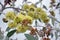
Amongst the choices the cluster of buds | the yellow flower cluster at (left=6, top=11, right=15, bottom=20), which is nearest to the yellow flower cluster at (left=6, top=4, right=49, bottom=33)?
the yellow flower cluster at (left=6, top=11, right=15, bottom=20)

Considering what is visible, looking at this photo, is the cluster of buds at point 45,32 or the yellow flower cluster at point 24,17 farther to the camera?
the cluster of buds at point 45,32

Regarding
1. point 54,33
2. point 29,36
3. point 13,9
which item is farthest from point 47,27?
point 13,9

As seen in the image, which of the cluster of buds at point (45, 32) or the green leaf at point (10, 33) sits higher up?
the cluster of buds at point (45, 32)

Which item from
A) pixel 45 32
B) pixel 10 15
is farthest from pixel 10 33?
pixel 45 32

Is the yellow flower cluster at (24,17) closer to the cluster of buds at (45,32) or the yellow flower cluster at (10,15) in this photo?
the yellow flower cluster at (10,15)

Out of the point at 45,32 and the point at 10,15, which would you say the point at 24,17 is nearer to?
the point at 10,15

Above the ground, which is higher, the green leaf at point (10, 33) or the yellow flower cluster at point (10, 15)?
the yellow flower cluster at point (10, 15)

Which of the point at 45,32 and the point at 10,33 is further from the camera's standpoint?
the point at 45,32

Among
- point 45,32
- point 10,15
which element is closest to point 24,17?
point 10,15

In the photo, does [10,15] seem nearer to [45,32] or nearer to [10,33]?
[10,33]

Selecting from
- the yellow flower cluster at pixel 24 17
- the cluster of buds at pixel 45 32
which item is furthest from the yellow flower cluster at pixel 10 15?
the cluster of buds at pixel 45 32

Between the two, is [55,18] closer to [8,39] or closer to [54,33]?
[54,33]

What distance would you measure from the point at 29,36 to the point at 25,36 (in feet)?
0.10

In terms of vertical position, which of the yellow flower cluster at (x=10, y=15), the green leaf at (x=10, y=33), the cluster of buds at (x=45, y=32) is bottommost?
the green leaf at (x=10, y=33)
